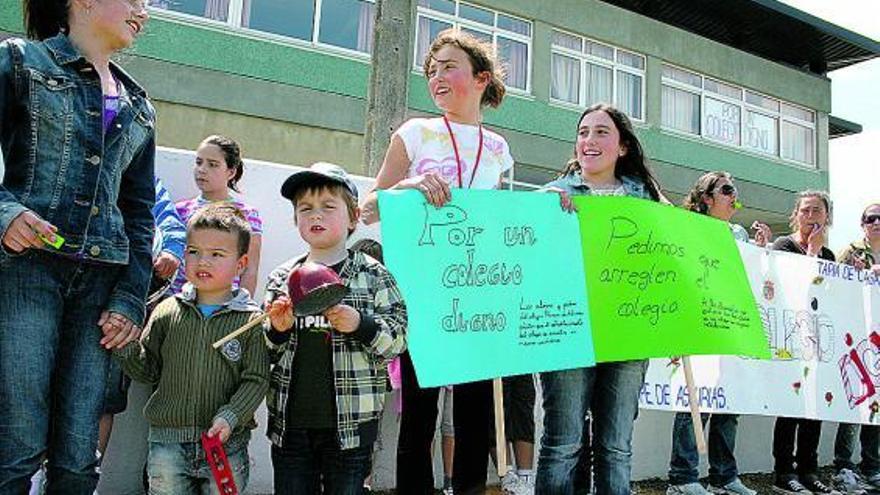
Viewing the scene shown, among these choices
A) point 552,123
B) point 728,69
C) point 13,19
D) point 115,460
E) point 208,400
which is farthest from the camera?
point 728,69

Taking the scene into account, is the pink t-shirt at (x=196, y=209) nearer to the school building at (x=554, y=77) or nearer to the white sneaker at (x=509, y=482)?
the white sneaker at (x=509, y=482)

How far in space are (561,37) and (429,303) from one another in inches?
666

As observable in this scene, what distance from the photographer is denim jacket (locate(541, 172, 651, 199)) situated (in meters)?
3.49

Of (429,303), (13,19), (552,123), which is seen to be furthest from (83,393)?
(552,123)

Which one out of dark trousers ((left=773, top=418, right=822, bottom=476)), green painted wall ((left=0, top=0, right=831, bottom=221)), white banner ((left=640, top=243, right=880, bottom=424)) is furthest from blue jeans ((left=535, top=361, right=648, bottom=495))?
green painted wall ((left=0, top=0, right=831, bottom=221))

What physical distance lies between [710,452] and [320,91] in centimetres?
1153

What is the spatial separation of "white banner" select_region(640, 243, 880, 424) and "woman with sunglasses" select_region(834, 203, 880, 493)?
0.55 feet

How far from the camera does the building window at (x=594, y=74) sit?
61.4 ft

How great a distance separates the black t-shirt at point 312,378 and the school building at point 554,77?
23.2 feet

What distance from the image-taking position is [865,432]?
602 centimetres

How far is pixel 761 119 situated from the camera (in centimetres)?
2267

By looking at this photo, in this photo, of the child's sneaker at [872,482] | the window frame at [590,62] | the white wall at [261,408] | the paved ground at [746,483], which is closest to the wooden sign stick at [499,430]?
the white wall at [261,408]

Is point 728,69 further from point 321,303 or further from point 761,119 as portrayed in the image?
point 321,303

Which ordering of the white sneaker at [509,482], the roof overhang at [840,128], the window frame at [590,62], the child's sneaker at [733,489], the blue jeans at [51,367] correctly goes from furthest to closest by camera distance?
the roof overhang at [840,128] < the window frame at [590,62] < the child's sneaker at [733,489] < the white sneaker at [509,482] < the blue jeans at [51,367]
